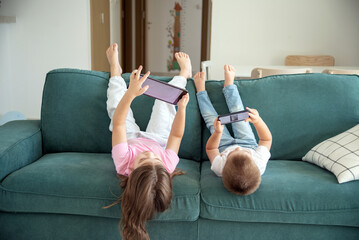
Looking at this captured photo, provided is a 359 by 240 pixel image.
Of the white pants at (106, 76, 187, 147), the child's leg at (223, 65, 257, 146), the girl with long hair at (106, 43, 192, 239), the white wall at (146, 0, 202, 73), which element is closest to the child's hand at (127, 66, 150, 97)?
the girl with long hair at (106, 43, 192, 239)

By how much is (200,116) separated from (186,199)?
67cm

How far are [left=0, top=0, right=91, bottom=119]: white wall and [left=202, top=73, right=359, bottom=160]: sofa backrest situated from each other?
2.88 m

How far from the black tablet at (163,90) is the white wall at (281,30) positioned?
3148 mm

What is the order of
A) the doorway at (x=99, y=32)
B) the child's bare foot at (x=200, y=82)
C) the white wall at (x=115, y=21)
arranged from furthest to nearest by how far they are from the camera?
the white wall at (x=115, y=21) < the doorway at (x=99, y=32) < the child's bare foot at (x=200, y=82)

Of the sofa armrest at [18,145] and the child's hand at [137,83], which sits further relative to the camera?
the sofa armrest at [18,145]

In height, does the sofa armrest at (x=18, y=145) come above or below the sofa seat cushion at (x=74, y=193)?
above

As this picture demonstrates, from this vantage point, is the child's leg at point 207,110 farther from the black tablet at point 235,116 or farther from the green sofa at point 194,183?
the black tablet at point 235,116

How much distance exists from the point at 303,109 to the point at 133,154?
1.02m

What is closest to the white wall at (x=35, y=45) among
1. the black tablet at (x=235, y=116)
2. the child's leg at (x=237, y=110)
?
the child's leg at (x=237, y=110)

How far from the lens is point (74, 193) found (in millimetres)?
1571

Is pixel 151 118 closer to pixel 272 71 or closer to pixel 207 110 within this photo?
pixel 207 110

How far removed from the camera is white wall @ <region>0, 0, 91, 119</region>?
13.9ft

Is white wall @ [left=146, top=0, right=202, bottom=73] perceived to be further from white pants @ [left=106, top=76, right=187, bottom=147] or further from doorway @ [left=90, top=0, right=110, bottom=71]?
white pants @ [left=106, top=76, right=187, bottom=147]

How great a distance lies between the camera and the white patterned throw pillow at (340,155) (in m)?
1.62
